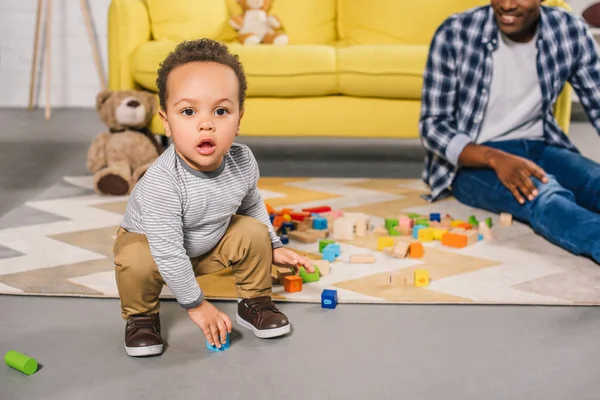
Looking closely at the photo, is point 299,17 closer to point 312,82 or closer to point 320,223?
point 312,82

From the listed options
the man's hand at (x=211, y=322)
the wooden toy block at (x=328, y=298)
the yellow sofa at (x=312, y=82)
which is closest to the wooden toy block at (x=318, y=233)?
the wooden toy block at (x=328, y=298)

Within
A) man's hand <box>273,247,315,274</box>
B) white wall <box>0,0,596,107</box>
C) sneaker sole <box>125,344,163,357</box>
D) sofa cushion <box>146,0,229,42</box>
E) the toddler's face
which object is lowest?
white wall <box>0,0,596,107</box>

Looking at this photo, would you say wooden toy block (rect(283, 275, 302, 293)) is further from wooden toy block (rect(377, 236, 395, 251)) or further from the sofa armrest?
the sofa armrest

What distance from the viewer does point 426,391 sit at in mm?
1316

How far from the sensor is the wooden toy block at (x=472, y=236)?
2.22 metres

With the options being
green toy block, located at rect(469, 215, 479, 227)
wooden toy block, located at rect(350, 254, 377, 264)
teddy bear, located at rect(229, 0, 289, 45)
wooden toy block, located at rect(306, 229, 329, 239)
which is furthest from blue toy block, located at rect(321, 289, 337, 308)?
teddy bear, located at rect(229, 0, 289, 45)

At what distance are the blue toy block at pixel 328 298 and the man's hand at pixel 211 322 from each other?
303 millimetres

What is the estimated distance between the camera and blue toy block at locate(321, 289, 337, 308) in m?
1.70

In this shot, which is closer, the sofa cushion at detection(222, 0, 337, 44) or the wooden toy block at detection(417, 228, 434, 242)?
the wooden toy block at detection(417, 228, 434, 242)

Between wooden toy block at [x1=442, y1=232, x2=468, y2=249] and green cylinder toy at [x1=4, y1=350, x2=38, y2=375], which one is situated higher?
green cylinder toy at [x1=4, y1=350, x2=38, y2=375]

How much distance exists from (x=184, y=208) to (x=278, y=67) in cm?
170

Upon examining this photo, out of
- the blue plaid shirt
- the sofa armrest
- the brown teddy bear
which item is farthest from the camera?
the sofa armrest

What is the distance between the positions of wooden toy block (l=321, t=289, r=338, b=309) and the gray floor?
0.06 feet

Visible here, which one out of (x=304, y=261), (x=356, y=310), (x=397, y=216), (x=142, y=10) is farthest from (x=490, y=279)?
(x=142, y=10)
